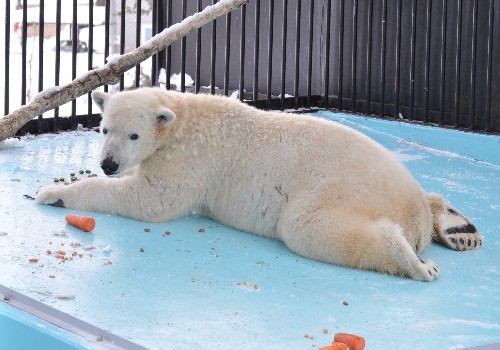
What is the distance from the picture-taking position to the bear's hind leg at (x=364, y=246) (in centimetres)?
395

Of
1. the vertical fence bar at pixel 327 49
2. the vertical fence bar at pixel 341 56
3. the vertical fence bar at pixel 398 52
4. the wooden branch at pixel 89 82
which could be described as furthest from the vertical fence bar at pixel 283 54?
the wooden branch at pixel 89 82

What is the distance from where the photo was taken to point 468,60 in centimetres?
706

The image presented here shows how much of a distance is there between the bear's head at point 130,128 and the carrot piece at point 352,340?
5.49ft

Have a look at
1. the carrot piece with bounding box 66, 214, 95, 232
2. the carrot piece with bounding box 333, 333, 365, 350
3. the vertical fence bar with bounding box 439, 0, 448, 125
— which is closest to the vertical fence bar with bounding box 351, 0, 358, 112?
the vertical fence bar with bounding box 439, 0, 448, 125

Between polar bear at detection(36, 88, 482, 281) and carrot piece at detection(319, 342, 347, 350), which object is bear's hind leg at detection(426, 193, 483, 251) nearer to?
polar bear at detection(36, 88, 482, 281)

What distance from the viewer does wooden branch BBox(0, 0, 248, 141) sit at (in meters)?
4.85

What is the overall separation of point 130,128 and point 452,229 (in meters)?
1.54

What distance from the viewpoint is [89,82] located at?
16.6ft

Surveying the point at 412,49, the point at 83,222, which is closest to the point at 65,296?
the point at 83,222

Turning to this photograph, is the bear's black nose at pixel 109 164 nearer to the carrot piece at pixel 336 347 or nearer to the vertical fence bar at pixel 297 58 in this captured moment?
the carrot piece at pixel 336 347

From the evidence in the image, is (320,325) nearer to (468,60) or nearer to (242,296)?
(242,296)

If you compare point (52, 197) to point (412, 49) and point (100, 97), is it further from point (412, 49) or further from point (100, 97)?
point (412, 49)

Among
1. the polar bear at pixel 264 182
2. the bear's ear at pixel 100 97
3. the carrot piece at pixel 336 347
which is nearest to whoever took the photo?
the carrot piece at pixel 336 347

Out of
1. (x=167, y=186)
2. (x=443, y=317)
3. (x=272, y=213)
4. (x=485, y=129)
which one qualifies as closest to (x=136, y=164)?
(x=167, y=186)
